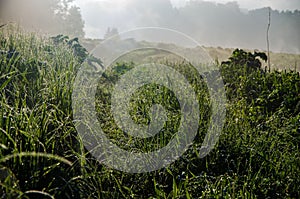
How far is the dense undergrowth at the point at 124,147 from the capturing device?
6.21ft

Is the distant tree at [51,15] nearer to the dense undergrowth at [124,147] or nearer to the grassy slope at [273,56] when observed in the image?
the grassy slope at [273,56]

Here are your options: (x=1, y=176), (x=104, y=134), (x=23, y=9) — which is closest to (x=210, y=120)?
(x=104, y=134)

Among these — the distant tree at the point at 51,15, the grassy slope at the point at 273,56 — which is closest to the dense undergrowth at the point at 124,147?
the grassy slope at the point at 273,56

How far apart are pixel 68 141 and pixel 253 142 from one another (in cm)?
134

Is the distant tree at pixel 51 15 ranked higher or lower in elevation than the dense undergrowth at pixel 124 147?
higher

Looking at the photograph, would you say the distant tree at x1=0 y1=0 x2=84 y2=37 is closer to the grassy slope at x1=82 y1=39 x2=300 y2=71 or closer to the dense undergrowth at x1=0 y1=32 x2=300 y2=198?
the grassy slope at x1=82 y1=39 x2=300 y2=71

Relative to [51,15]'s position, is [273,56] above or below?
below

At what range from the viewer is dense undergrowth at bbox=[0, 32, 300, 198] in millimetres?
1894

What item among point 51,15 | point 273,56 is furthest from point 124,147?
point 51,15

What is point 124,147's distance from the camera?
96.3 inches

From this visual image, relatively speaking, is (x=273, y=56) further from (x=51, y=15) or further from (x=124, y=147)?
(x=51, y=15)

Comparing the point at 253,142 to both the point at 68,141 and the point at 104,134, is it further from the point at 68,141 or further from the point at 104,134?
the point at 68,141

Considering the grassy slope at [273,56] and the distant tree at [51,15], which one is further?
the distant tree at [51,15]

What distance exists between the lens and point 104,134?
8.42 ft
